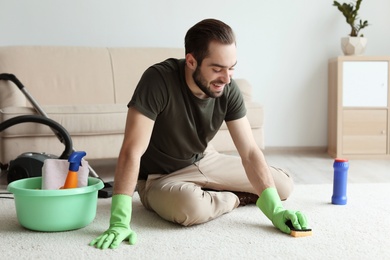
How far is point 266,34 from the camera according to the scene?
4.54 m

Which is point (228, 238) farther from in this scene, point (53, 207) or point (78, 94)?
point (78, 94)

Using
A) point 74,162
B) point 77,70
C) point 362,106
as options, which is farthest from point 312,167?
Answer: point 74,162

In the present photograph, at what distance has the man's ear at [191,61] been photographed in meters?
2.12

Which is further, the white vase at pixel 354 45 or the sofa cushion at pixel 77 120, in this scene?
the white vase at pixel 354 45

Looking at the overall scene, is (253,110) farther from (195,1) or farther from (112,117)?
(195,1)

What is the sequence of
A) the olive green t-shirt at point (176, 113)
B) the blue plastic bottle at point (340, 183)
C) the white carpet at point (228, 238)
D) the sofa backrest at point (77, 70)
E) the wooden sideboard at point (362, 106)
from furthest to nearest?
the wooden sideboard at point (362, 106) → the sofa backrest at point (77, 70) → the blue plastic bottle at point (340, 183) → the olive green t-shirt at point (176, 113) → the white carpet at point (228, 238)

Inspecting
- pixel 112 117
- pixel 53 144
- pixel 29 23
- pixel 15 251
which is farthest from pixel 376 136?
pixel 15 251

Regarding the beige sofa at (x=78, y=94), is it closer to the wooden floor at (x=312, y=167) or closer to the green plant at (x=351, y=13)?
the wooden floor at (x=312, y=167)

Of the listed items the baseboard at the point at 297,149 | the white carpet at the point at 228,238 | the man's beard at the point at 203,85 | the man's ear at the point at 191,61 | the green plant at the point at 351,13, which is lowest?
the baseboard at the point at 297,149

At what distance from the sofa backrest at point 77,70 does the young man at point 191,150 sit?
1568 mm

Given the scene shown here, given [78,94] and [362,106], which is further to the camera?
[362,106]

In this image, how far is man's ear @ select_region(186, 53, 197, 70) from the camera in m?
2.12

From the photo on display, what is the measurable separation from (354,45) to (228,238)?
2664 mm

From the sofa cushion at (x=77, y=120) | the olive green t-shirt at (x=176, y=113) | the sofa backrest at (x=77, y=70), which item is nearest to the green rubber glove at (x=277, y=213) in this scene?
the olive green t-shirt at (x=176, y=113)
